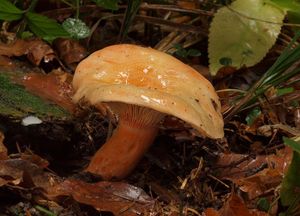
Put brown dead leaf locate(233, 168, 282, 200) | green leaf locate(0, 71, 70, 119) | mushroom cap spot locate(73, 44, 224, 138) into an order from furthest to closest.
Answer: green leaf locate(0, 71, 70, 119) < brown dead leaf locate(233, 168, 282, 200) < mushroom cap spot locate(73, 44, 224, 138)

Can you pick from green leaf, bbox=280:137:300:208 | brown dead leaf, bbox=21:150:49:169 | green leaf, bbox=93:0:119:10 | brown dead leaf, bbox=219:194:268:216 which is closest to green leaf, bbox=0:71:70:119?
brown dead leaf, bbox=21:150:49:169

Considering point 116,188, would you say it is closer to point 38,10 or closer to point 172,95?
point 172,95

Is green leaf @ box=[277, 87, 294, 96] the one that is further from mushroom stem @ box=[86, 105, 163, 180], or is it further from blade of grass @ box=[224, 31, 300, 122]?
mushroom stem @ box=[86, 105, 163, 180]

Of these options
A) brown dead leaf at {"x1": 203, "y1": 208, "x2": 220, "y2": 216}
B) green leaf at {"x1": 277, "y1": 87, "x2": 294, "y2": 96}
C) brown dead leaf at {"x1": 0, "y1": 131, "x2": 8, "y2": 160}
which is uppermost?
green leaf at {"x1": 277, "y1": 87, "x2": 294, "y2": 96}

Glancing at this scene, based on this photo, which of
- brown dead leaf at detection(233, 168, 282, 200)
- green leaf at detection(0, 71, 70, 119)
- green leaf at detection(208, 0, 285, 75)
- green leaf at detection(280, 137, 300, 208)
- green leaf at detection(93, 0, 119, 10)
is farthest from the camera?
green leaf at detection(208, 0, 285, 75)

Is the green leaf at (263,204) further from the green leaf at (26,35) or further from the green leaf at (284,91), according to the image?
the green leaf at (26,35)

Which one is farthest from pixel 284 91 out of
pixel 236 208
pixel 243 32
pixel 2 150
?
pixel 2 150
